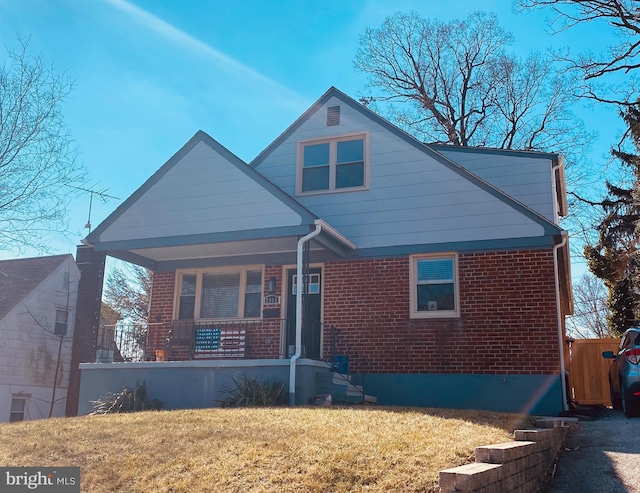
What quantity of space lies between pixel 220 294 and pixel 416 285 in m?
4.43

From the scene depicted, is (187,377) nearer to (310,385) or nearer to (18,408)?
(310,385)

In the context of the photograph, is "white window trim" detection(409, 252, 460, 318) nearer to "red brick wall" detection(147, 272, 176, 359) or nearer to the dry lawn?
the dry lawn

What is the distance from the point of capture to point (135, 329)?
49.0 feet

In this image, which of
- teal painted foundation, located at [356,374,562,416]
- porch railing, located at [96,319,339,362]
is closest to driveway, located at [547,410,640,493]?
teal painted foundation, located at [356,374,562,416]

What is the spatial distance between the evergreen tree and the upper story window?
11554 mm

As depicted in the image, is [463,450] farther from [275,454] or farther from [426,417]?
[426,417]

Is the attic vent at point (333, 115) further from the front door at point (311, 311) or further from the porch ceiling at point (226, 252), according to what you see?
the front door at point (311, 311)

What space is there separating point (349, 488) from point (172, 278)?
10.7 metres

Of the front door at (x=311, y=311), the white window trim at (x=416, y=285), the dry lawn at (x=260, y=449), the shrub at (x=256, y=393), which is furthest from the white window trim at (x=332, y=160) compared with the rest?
the dry lawn at (x=260, y=449)

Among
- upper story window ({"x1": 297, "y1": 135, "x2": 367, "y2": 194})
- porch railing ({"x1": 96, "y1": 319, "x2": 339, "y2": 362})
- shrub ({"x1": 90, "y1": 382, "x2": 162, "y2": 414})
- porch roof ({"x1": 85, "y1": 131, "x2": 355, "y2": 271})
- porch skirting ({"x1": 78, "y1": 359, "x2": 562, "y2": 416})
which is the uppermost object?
upper story window ({"x1": 297, "y1": 135, "x2": 367, "y2": 194})

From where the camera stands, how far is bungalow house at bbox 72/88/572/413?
12.2 metres

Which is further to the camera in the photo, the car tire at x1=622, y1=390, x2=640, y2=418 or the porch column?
the porch column

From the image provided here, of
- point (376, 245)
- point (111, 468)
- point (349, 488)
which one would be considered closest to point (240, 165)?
point (376, 245)

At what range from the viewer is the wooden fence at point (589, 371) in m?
14.9
